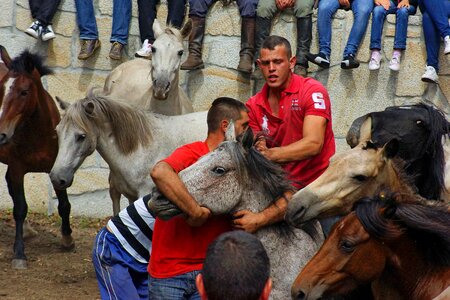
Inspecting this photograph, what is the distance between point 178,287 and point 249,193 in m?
0.58

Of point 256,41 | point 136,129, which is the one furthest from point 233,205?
point 256,41

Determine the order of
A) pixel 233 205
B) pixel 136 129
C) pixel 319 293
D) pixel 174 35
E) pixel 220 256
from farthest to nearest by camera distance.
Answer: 1. pixel 174 35
2. pixel 136 129
3. pixel 233 205
4. pixel 319 293
5. pixel 220 256

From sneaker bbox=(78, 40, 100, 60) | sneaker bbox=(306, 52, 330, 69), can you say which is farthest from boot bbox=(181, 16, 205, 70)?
sneaker bbox=(306, 52, 330, 69)

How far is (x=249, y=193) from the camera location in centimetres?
482

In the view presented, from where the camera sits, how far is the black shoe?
9586 millimetres

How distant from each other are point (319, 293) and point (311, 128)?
159 cm

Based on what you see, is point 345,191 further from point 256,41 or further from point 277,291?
point 256,41

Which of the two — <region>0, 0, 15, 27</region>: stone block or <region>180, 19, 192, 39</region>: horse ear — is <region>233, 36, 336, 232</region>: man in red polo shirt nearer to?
<region>180, 19, 192, 39</region>: horse ear

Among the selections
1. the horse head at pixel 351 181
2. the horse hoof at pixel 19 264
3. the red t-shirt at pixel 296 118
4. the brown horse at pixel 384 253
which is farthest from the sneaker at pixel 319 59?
the brown horse at pixel 384 253

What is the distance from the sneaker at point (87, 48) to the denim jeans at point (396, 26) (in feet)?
9.38

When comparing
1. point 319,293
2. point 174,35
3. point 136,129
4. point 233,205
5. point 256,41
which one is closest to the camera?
point 319,293

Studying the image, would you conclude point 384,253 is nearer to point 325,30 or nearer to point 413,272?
point 413,272

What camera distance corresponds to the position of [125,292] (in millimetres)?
5582

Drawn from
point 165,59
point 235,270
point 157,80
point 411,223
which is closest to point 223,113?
point 411,223
